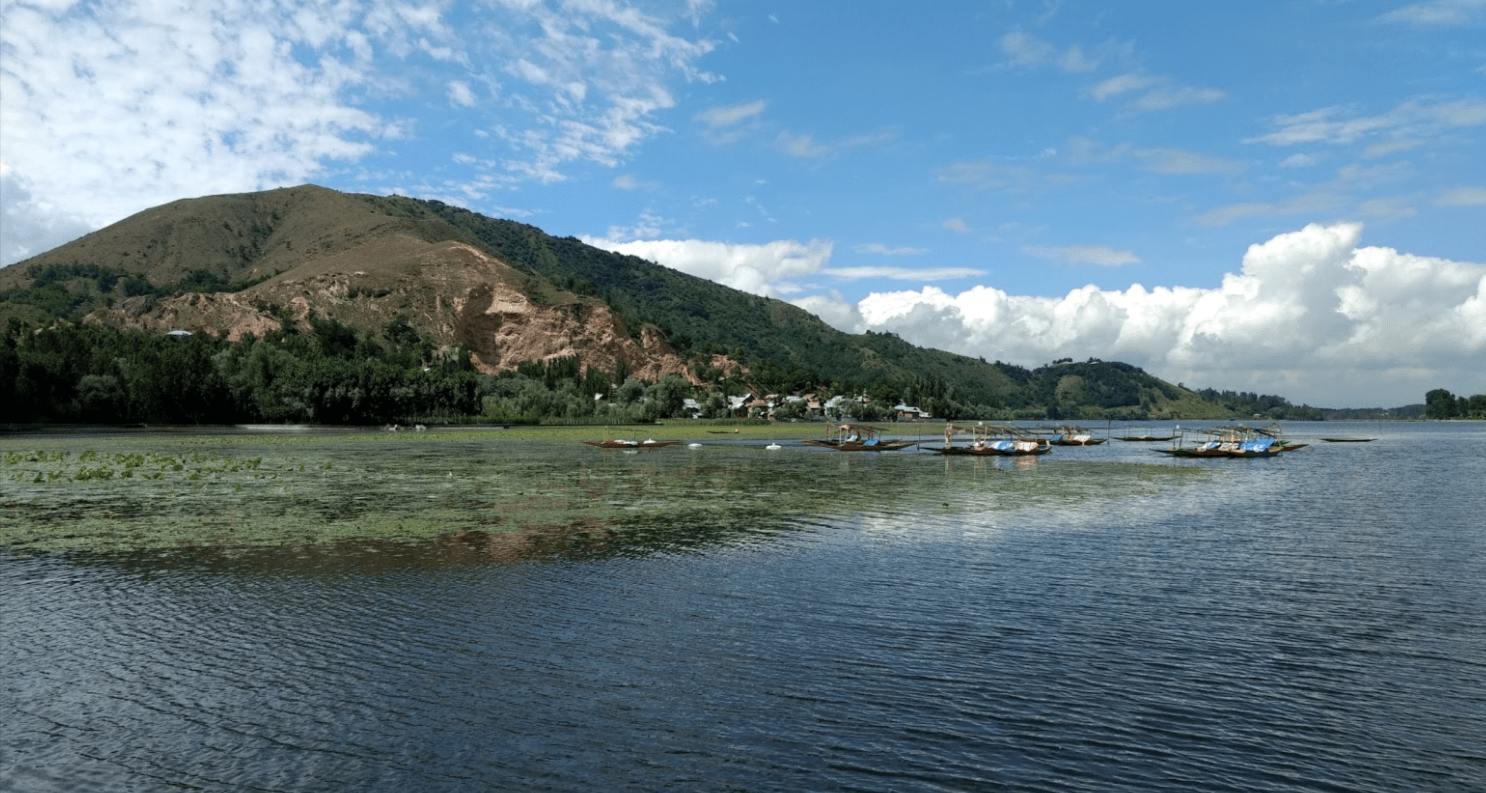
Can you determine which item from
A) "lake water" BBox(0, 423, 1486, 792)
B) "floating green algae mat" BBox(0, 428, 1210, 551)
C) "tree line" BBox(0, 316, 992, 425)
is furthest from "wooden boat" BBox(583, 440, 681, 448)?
"lake water" BBox(0, 423, 1486, 792)

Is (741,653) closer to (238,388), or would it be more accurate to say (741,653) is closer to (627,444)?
(627,444)

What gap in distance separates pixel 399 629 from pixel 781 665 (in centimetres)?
777

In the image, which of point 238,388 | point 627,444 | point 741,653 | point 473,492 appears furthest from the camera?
point 238,388

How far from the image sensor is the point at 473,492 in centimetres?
4347

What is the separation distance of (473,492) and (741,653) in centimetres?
3105

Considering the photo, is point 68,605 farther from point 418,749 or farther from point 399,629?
point 418,749

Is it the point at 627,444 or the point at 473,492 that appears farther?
the point at 627,444

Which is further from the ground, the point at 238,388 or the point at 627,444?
the point at 238,388

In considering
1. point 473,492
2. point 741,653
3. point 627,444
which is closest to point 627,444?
point 627,444

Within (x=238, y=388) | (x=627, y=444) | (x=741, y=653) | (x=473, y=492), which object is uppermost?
(x=238, y=388)

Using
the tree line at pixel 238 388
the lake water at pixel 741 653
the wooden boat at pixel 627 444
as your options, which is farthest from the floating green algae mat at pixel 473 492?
the tree line at pixel 238 388

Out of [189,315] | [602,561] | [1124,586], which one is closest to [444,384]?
[189,315]

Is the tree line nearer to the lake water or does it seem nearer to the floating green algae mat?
the floating green algae mat

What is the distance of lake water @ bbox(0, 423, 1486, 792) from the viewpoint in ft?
36.0
